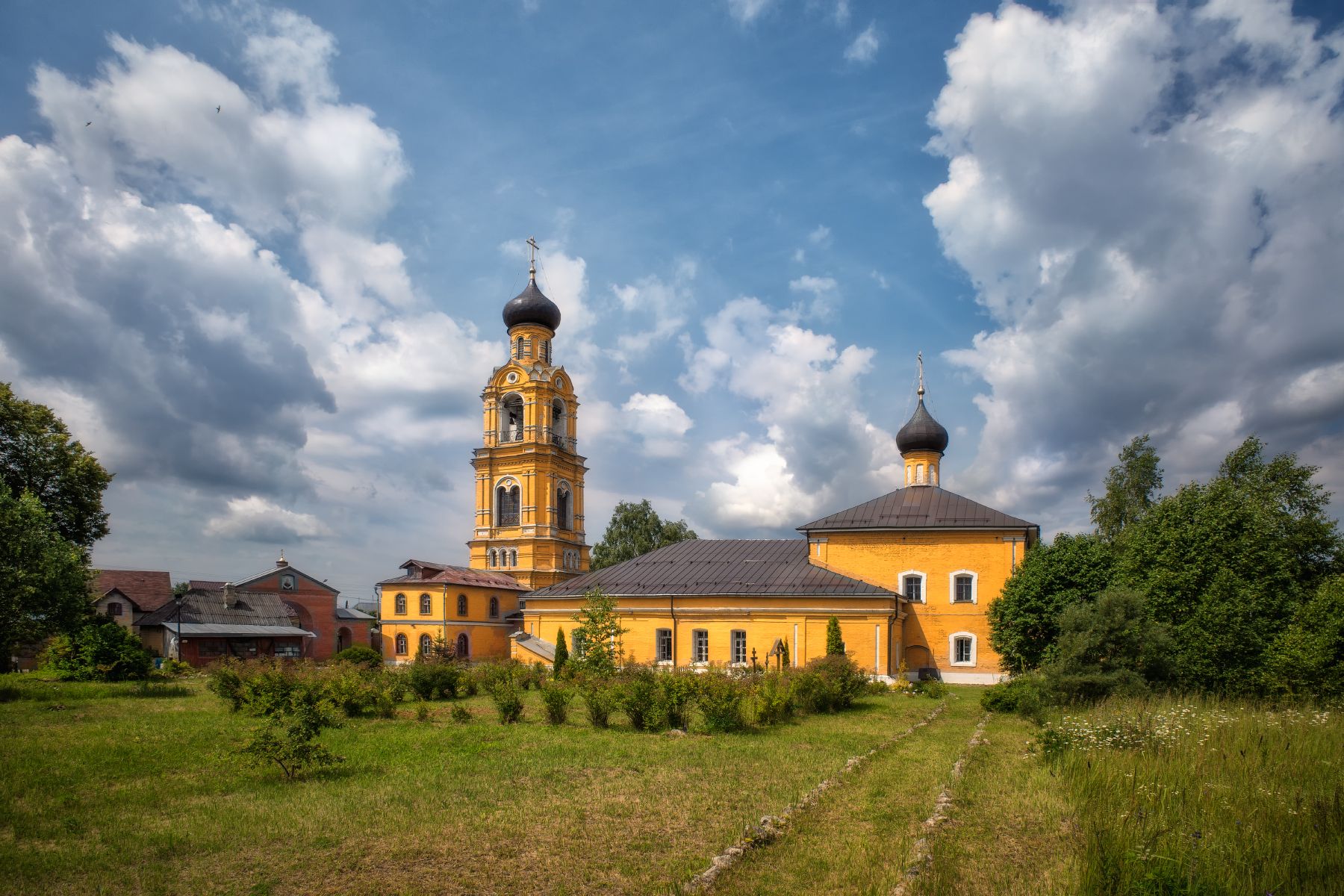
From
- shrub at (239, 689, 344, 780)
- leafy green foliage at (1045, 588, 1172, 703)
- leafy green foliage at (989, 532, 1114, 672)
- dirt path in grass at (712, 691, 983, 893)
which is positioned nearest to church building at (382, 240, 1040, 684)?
leafy green foliage at (989, 532, 1114, 672)

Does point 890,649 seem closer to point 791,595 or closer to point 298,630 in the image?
point 791,595

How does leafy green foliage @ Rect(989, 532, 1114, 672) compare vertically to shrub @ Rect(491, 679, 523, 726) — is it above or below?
above

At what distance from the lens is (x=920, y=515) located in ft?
98.9

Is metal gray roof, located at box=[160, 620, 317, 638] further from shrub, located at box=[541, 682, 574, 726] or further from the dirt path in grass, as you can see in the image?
the dirt path in grass

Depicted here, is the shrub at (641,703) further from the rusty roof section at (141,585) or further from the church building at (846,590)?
the rusty roof section at (141,585)

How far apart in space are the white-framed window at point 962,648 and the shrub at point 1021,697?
24.5ft

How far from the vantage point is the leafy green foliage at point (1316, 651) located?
45.4ft

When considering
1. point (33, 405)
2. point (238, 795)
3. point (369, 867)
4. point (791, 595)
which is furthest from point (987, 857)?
point (33, 405)

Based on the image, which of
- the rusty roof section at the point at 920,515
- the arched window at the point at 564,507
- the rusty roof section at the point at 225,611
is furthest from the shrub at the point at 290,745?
the arched window at the point at 564,507

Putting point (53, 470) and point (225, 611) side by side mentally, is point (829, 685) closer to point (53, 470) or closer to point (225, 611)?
point (53, 470)

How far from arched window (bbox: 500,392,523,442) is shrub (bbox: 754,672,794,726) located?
3256 cm

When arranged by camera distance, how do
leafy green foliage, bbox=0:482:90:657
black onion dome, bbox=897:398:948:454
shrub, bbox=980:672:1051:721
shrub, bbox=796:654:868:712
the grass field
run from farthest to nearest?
1. black onion dome, bbox=897:398:948:454
2. leafy green foliage, bbox=0:482:90:657
3. shrub, bbox=796:654:868:712
4. shrub, bbox=980:672:1051:721
5. the grass field

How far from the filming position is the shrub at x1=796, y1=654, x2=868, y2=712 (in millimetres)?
18656

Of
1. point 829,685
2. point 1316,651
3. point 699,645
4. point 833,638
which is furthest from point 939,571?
point 1316,651
